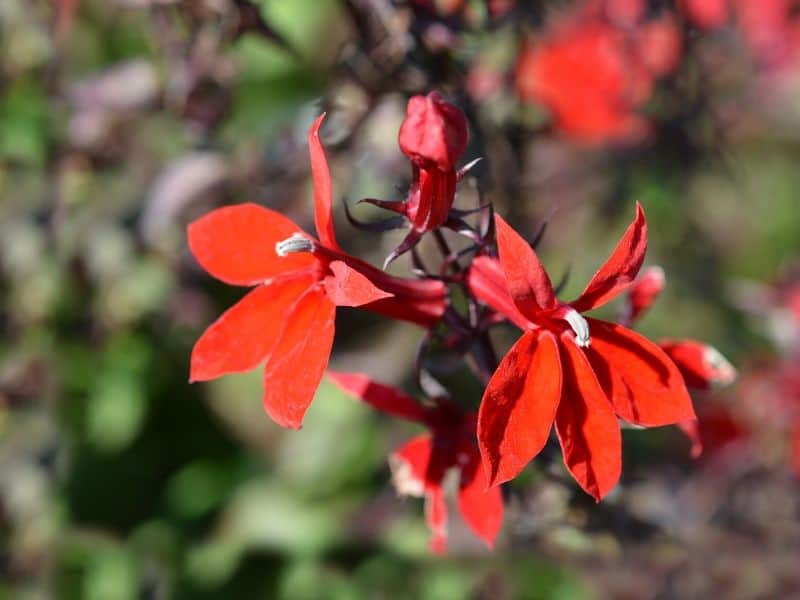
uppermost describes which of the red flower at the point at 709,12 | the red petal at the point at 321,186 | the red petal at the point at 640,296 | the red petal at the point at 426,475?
the red petal at the point at 321,186

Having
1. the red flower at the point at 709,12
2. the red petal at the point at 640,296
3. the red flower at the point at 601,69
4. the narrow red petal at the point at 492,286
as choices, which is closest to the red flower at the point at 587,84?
the red flower at the point at 601,69

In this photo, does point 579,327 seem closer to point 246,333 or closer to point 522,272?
point 522,272

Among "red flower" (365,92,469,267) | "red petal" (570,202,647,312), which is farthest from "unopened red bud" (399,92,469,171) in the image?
"red petal" (570,202,647,312)

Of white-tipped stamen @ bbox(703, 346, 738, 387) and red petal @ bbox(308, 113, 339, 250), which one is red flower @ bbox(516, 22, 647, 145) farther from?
red petal @ bbox(308, 113, 339, 250)

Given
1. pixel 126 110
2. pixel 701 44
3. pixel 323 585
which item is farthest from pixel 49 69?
pixel 701 44

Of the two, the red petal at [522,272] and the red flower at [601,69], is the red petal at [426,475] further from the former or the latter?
the red flower at [601,69]

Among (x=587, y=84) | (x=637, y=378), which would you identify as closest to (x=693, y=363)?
(x=637, y=378)
